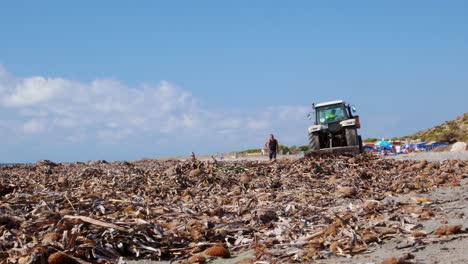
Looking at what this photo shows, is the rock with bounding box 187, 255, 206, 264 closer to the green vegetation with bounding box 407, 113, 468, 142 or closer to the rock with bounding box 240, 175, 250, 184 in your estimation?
the rock with bounding box 240, 175, 250, 184

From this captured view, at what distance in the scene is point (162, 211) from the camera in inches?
242

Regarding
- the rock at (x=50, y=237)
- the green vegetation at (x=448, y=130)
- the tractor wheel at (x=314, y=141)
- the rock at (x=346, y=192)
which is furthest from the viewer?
the green vegetation at (x=448, y=130)

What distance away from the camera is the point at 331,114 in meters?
21.3

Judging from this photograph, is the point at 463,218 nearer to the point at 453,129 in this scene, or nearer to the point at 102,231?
the point at 102,231

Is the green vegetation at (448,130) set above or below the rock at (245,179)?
above

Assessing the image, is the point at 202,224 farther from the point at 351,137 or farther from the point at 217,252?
the point at 351,137

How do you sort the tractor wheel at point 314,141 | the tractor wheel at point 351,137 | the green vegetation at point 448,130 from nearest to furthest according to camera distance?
the tractor wheel at point 351,137 → the tractor wheel at point 314,141 → the green vegetation at point 448,130

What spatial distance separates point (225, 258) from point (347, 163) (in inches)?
357

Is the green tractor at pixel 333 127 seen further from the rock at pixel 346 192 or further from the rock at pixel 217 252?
the rock at pixel 217 252

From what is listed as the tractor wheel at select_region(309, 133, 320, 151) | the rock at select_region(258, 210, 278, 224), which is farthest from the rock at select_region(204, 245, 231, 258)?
the tractor wheel at select_region(309, 133, 320, 151)

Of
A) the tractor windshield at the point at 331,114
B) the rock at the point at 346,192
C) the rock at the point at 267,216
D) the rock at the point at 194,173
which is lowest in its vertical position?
the rock at the point at 267,216

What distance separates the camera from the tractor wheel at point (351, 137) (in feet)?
63.9

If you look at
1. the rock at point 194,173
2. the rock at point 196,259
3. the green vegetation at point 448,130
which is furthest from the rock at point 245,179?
the green vegetation at point 448,130

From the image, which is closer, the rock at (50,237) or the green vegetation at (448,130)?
the rock at (50,237)
